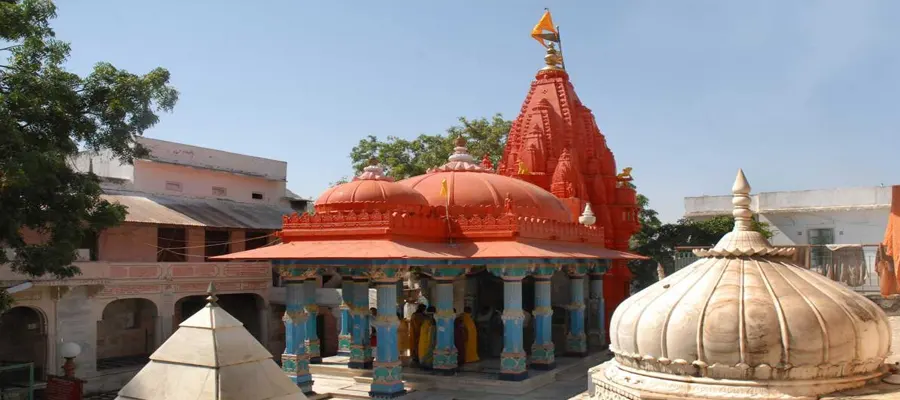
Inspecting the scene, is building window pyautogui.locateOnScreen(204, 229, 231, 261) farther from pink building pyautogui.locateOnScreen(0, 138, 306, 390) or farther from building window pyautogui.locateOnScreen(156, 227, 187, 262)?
building window pyautogui.locateOnScreen(156, 227, 187, 262)

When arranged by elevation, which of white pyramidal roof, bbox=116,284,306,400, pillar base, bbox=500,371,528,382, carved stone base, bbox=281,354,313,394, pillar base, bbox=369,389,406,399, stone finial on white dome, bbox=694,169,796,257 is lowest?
pillar base, bbox=369,389,406,399

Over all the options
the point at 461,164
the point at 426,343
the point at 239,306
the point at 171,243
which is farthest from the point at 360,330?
the point at 239,306

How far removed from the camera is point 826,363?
5.49 m

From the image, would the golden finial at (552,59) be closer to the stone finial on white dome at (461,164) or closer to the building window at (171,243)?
the stone finial on white dome at (461,164)

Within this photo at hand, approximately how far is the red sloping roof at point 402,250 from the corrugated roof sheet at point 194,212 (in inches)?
273

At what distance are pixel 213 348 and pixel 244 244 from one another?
62.6 feet

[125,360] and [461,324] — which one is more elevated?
[461,324]

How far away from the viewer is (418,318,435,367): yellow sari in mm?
16142

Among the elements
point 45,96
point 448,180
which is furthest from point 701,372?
point 45,96

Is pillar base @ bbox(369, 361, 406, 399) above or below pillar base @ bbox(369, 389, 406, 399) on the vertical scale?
above

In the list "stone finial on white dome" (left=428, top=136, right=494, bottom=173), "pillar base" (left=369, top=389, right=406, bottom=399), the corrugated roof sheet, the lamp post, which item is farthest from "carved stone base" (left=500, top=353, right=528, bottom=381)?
the corrugated roof sheet

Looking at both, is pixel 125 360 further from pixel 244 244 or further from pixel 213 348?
pixel 213 348

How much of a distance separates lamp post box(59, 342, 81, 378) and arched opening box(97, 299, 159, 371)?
428 centimetres

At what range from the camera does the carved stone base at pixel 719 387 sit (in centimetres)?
541
